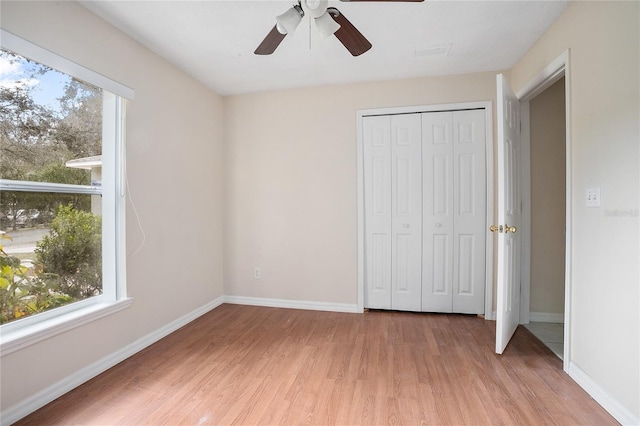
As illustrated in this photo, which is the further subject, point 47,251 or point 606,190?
point 47,251

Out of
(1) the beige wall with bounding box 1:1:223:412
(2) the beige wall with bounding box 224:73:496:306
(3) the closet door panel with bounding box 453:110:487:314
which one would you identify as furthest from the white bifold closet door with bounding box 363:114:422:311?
(1) the beige wall with bounding box 1:1:223:412

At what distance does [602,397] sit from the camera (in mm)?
1598

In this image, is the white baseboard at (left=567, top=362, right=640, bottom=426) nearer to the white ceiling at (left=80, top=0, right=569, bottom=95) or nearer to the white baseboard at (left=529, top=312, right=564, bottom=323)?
the white baseboard at (left=529, top=312, right=564, bottom=323)

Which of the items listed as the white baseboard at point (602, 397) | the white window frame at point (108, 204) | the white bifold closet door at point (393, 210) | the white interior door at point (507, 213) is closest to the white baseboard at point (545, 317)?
the white interior door at point (507, 213)

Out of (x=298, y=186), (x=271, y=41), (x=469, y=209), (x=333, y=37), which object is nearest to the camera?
(x=271, y=41)

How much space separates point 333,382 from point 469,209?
2080 millimetres

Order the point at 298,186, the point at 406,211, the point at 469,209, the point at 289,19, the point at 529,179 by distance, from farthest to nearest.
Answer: the point at 298,186 < the point at 406,211 < the point at 469,209 < the point at 529,179 < the point at 289,19

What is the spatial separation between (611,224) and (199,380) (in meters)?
2.63

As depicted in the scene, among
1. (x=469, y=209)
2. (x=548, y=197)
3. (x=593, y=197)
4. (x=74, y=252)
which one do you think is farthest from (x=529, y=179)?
(x=74, y=252)

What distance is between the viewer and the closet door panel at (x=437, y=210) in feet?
9.41

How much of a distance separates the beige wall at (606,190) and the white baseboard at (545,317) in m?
0.96

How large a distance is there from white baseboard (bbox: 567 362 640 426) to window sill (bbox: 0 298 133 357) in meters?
3.09

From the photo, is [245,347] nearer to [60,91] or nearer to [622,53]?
[60,91]

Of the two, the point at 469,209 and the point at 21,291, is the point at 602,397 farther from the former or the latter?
the point at 21,291
